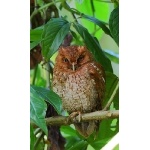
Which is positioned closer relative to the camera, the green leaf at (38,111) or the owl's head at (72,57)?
the green leaf at (38,111)

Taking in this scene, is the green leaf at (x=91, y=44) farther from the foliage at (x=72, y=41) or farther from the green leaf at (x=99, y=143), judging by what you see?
the green leaf at (x=99, y=143)

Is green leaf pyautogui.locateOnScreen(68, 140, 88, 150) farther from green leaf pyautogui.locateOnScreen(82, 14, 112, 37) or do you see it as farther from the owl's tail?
green leaf pyautogui.locateOnScreen(82, 14, 112, 37)

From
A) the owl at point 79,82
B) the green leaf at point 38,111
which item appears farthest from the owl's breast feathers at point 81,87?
the green leaf at point 38,111

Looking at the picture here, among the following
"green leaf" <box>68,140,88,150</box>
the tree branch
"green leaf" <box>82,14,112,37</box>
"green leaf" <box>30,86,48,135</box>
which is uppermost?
"green leaf" <box>82,14,112,37</box>

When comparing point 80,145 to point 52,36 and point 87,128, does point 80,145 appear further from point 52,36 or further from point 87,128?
point 52,36

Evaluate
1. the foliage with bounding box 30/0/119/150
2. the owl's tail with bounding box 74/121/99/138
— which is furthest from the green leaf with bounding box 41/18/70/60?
the owl's tail with bounding box 74/121/99/138
